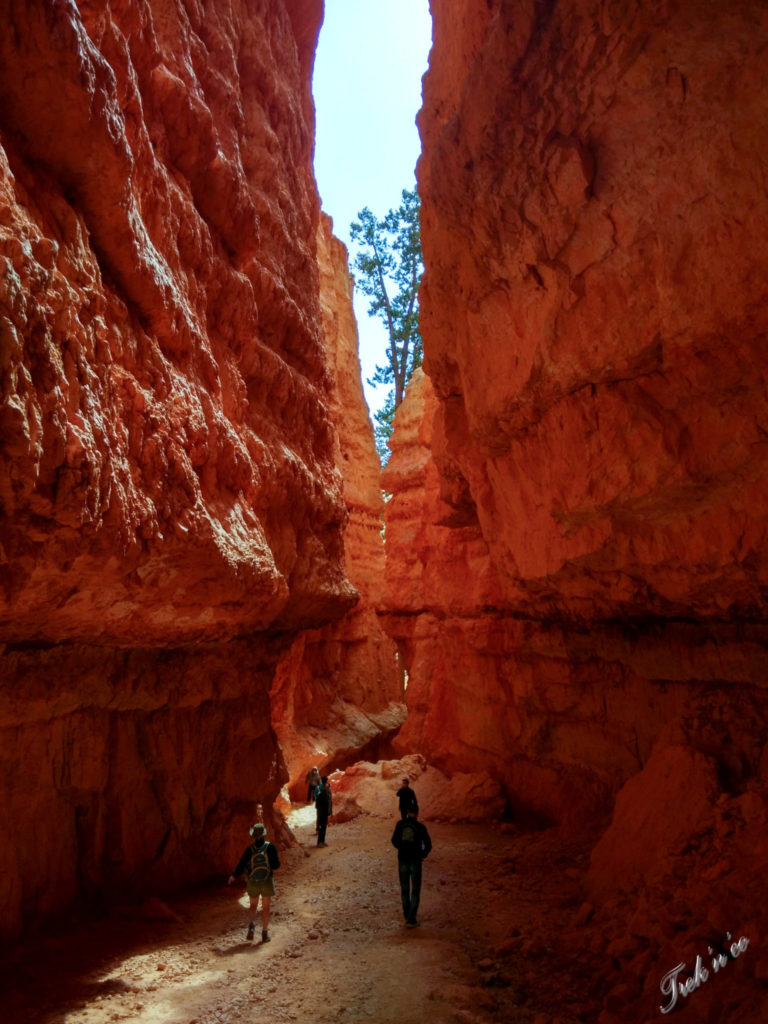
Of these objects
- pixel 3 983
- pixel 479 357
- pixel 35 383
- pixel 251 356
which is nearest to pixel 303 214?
pixel 251 356

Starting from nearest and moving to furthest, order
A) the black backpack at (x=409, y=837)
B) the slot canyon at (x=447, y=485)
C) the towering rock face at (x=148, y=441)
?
the towering rock face at (x=148, y=441) → the slot canyon at (x=447, y=485) → the black backpack at (x=409, y=837)

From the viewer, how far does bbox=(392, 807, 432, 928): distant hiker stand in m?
6.13

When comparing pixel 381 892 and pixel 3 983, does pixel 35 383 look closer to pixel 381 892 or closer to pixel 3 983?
pixel 3 983

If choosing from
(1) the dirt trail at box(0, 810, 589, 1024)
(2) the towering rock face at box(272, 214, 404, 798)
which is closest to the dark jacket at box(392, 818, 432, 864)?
(1) the dirt trail at box(0, 810, 589, 1024)

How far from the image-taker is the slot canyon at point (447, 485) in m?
4.15

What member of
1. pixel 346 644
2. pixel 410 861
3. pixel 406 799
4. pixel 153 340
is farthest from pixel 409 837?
pixel 346 644

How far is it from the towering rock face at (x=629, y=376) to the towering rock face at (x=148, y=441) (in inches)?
94.7

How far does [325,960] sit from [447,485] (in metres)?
6.11

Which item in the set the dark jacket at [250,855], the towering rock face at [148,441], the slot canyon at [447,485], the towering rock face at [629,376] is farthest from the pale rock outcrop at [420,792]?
the dark jacket at [250,855]

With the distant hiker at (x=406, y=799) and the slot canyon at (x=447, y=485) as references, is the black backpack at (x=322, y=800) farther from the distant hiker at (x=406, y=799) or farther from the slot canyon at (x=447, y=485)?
the distant hiker at (x=406, y=799)

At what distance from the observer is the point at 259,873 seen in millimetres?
6242

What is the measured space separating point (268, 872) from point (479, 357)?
18.2 ft

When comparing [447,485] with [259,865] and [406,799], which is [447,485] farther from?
[259,865]

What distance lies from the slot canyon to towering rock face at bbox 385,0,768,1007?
0.03 metres
